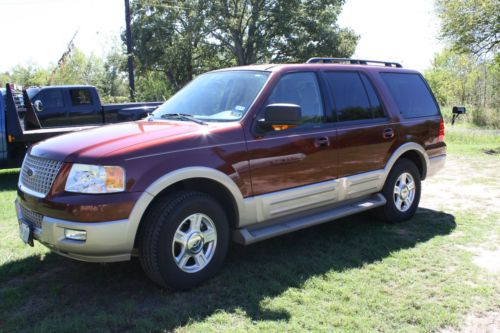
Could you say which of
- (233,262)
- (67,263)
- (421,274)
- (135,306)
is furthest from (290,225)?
(67,263)

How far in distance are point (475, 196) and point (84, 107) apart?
8935mm

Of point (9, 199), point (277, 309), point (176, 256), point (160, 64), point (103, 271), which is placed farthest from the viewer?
point (160, 64)

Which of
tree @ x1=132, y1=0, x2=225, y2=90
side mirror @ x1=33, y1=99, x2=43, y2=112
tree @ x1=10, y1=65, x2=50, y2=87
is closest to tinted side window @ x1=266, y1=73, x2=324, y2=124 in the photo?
side mirror @ x1=33, y1=99, x2=43, y2=112

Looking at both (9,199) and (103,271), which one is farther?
(9,199)

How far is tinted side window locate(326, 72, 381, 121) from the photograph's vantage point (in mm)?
4871

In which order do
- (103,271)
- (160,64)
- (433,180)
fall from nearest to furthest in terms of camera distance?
(103,271), (433,180), (160,64)

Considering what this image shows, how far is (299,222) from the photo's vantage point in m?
4.43

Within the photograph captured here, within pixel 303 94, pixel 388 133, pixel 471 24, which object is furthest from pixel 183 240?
pixel 471 24

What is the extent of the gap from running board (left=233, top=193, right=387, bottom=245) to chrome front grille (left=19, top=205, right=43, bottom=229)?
1.62 meters

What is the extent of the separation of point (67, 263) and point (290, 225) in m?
2.19

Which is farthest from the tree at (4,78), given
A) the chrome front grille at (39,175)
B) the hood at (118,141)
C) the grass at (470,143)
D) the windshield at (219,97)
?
the hood at (118,141)

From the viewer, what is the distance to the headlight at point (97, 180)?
328 centimetres

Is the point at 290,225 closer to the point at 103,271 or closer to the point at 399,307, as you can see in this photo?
the point at 399,307

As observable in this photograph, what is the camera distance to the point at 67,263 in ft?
14.1
